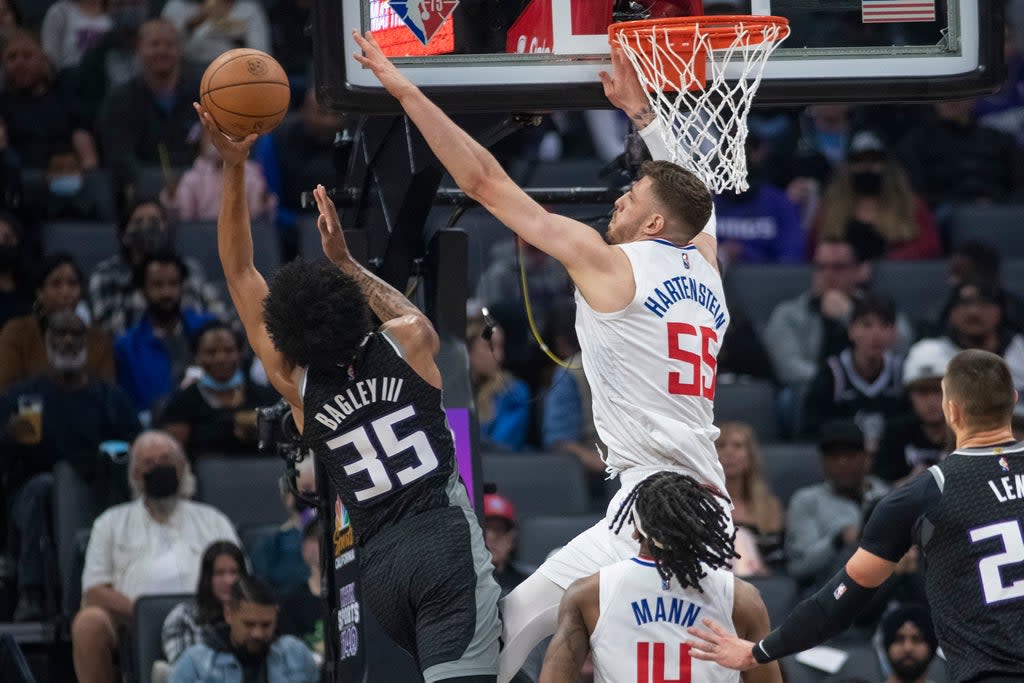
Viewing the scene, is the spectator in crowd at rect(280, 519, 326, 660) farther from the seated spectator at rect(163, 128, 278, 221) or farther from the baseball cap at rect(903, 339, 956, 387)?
the baseball cap at rect(903, 339, 956, 387)

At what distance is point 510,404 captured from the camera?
1072cm

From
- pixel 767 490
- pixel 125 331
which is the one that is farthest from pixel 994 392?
pixel 125 331

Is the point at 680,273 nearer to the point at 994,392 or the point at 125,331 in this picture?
the point at 994,392

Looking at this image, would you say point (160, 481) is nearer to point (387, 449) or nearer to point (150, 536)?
point (150, 536)

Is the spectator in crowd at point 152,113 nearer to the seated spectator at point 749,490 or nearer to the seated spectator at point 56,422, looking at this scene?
the seated spectator at point 56,422

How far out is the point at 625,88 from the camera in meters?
6.04

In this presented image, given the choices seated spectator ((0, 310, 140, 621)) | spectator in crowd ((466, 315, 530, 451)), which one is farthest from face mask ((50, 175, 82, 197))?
spectator in crowd ((466, 315, 530, 451))

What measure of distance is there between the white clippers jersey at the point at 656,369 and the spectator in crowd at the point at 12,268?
574 cm

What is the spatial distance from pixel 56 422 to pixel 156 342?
103 cm

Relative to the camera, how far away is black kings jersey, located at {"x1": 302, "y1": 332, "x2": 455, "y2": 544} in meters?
5.66

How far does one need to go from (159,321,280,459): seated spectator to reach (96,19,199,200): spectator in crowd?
7.89ft

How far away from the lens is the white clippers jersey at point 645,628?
5.31m

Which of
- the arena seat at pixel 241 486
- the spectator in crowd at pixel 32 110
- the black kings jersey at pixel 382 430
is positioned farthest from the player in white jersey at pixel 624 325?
the spectator in crowd at pixel 32 110

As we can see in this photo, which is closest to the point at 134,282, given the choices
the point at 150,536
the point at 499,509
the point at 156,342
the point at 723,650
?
the point at 156,342
